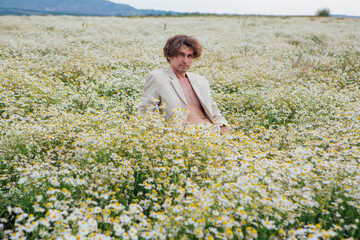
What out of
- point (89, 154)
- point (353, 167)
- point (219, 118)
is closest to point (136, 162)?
point (89, 154)

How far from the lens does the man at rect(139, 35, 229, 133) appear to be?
4.15 meters

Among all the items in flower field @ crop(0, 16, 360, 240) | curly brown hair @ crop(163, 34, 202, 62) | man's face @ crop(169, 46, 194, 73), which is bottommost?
flower field @ crop(0, 16, 360, 240)

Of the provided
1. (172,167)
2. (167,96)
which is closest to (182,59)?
(167,96)

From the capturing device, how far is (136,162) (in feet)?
10.1

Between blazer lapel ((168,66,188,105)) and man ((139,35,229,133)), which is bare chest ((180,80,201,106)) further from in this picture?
blazer lapel ((168,66,188,105))

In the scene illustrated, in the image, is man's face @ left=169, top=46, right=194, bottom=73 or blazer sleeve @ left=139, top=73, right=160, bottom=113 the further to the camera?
man's face @ left=169, top=46, right=194, bottom=73

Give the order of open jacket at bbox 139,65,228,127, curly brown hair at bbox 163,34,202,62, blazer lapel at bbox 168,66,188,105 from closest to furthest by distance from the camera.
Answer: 1. open jacket at bbox 139,65,228,127
2. blazer lapel at bbox 168,66,188,105
3. curly brown hair at bbox 163,34,202,62

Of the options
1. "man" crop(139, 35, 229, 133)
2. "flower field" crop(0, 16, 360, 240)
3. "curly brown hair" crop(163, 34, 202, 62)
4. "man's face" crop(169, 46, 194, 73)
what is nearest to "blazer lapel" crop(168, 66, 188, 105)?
"man" crop(139, 35, 229, 133)

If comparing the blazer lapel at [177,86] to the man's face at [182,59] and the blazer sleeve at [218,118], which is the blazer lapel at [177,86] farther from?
the blazer sleeve at [218,118]

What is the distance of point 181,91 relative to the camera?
4.24 metres

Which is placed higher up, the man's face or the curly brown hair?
the curly brown hair

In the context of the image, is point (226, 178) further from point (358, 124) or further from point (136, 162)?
point (358, 124)

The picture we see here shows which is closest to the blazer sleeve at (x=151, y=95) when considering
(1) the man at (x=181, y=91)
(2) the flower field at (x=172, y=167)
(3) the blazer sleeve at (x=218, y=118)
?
(1) the man at (x=181, y=91)

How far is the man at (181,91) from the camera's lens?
4.15 metres
